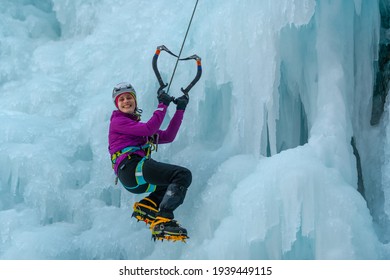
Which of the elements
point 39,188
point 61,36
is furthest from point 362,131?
point 61,36

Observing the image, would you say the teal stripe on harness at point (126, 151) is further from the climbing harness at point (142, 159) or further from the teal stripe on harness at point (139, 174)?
the teal stripe on harness at point (139, 174)

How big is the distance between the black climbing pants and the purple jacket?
12 centimetres

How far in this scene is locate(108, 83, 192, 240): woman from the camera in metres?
3.93

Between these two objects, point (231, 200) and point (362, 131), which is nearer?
point (231, 200)

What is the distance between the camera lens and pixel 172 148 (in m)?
5.08

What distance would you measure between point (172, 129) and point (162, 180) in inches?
20.1

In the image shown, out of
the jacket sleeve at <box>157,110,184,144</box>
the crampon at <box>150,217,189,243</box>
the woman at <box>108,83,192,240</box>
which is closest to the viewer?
the crampon at <box>150,217,189,243</box>

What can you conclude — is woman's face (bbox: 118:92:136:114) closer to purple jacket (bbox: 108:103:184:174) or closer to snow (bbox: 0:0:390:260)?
purple jacket (bbox: 108:103:184:174)

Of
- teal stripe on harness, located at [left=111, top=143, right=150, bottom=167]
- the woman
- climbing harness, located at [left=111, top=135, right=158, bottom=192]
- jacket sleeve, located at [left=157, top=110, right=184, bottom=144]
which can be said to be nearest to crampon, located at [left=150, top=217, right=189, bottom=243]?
the woman

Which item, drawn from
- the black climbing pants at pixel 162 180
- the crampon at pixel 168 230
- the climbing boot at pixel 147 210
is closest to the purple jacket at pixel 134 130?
the black climbing pants at pixel 162 180

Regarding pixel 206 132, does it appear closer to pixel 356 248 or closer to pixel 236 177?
pixel 236 177

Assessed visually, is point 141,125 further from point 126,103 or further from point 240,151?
point 240,151

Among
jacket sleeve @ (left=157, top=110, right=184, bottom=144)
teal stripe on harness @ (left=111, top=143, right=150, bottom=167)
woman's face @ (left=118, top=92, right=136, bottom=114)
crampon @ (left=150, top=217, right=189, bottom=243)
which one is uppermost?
woman's face @ (left=118, top=92, right=136, bottom=114)
